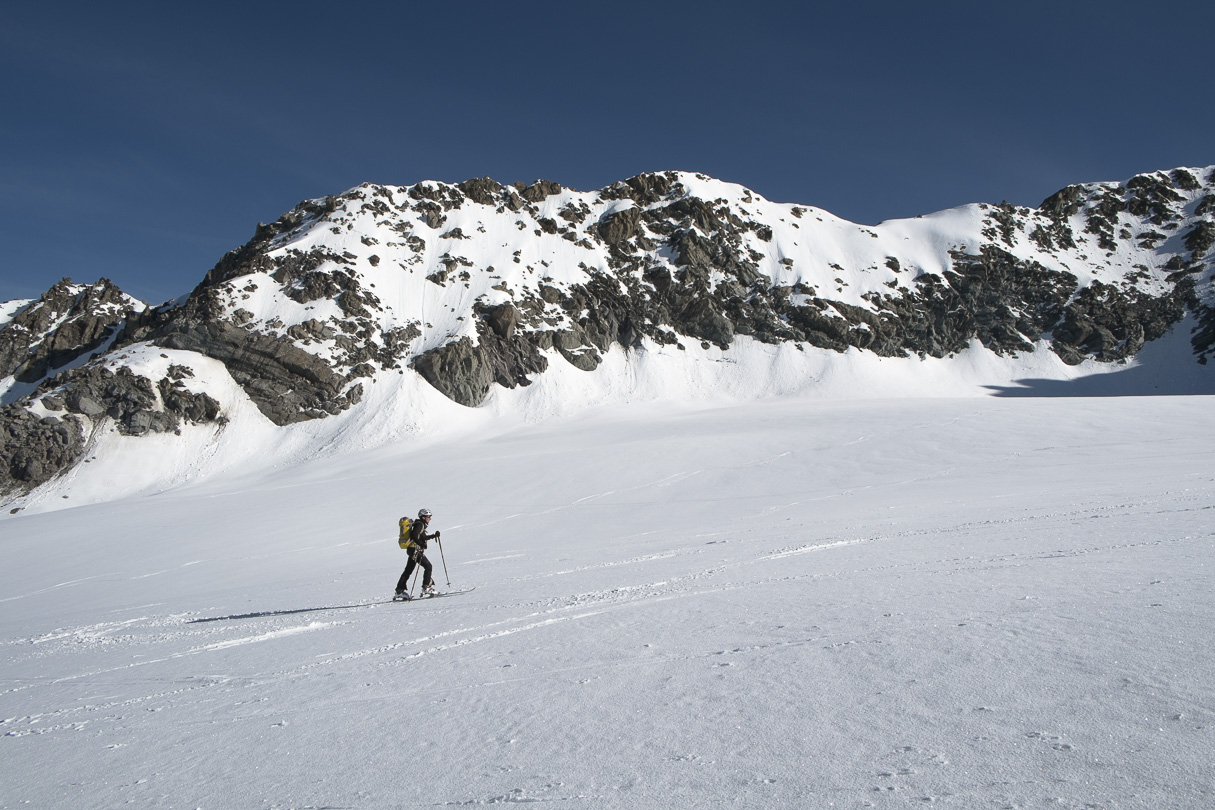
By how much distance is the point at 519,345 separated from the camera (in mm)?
60844

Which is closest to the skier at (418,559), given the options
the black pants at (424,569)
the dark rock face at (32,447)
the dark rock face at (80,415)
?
the black pants at (424,569)

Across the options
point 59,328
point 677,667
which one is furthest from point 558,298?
point 677,667

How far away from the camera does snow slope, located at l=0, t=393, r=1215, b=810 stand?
11.7 feet

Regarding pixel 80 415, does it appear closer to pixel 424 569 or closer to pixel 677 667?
pixel 424 569

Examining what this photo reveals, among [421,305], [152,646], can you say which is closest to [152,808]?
Result: [152,646]

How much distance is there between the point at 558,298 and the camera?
222 ft

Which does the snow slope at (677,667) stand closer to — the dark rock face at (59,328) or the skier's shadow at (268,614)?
the skier's shadow at (268,614)

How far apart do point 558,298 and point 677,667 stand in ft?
210

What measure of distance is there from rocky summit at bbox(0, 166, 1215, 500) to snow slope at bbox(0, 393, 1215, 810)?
38.1m

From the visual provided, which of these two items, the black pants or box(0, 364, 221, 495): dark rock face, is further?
box(0, 364, 221, 495): dark rock face

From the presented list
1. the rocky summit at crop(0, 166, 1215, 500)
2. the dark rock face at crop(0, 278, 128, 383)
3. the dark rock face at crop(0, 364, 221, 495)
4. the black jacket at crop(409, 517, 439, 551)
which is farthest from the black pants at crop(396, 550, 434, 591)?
the dark rock face at crop(0, 278, 128, 383)

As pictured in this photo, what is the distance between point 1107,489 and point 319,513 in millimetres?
25201

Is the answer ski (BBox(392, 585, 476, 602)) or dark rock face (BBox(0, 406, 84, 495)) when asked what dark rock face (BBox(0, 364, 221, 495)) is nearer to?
dark rock face (BBox(0, 406, 84, 495))

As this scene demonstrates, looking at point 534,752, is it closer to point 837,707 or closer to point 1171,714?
point 837,707
